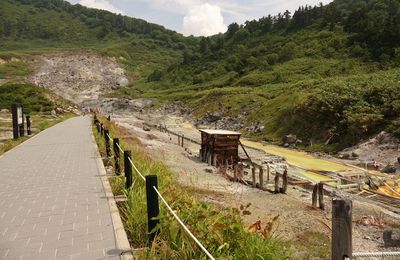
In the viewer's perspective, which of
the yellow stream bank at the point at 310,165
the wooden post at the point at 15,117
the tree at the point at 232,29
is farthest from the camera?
the tree at the point at 232,29

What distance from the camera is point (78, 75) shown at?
104 metres

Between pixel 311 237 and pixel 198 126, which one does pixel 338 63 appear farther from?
pixel 311 237

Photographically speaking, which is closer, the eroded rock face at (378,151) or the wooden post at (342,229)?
the wooden post at (342,229)

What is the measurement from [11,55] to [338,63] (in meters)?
85.2

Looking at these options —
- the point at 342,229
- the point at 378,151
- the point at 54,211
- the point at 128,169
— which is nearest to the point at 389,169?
the point at 378,151

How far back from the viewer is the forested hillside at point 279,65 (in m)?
35.6

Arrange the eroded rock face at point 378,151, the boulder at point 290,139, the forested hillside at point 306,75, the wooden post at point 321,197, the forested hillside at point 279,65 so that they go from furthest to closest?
1. the boulder at point 290,139
2. the forested hillside at point 279,65
3. the forested hillside at point 306,75
4. the eroded rock face at point 378,151
5. the wooden post at point 321,197

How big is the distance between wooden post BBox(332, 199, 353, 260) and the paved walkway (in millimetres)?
3318

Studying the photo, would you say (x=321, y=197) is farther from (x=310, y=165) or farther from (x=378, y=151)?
(x=378, y=151)

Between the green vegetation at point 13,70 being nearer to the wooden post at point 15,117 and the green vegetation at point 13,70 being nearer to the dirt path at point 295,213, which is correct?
the wooden post at point 15,117

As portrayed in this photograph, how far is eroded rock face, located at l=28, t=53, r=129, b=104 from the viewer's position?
299 ft

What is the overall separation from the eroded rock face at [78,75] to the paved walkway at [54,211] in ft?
234

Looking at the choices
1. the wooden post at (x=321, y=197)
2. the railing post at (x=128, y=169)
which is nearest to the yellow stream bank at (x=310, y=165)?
the wooden post at (x=321, y=197)

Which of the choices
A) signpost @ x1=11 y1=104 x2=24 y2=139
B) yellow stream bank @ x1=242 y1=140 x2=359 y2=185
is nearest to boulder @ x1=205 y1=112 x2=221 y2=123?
yellow stream bank @ x1=242 y1=140 x2=359 y2=185
